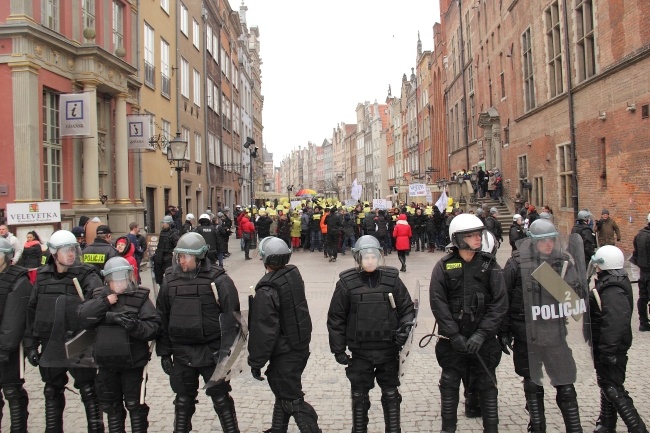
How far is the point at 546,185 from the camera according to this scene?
23.8 meters

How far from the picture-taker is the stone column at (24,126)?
1245 cm

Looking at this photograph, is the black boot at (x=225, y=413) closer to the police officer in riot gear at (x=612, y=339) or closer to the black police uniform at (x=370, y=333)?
the black police uniform at (x=370, y=333)

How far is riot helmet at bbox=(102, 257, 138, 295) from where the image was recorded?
4.41 metres

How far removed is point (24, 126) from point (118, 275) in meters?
9.91

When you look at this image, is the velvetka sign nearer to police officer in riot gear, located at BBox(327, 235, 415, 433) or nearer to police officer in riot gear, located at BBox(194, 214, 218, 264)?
police officer in riot gear, located at BBox(194, 214, 218, 264)

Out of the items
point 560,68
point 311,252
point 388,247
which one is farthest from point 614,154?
point 311,252

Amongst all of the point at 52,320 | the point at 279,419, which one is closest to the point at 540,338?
the point at 279,419

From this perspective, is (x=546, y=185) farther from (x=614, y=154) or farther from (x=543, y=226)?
(x=543, y=226)

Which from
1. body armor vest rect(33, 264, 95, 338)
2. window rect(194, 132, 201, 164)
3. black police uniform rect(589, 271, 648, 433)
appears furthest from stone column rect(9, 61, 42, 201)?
window rect(194, 132, 201, 164)

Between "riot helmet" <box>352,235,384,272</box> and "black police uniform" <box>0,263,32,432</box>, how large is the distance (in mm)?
2992

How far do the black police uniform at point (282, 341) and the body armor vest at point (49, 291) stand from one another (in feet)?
5.63

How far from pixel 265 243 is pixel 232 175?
3766 cm

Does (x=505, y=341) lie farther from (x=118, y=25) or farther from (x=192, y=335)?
(x=118, y=25)

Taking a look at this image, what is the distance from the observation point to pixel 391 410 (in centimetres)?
450
